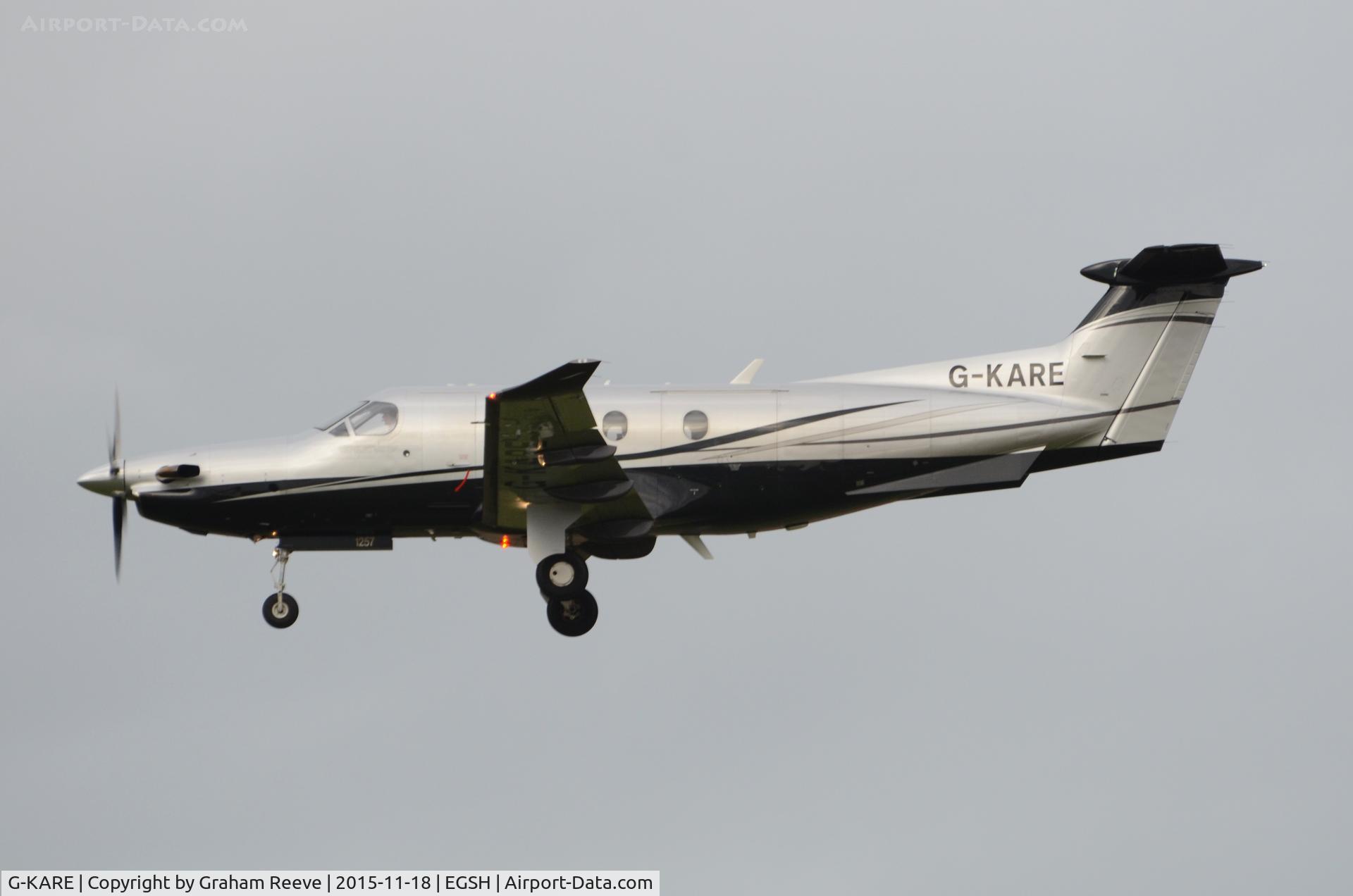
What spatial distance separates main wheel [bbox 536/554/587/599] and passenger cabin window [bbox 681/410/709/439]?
87.0 inches

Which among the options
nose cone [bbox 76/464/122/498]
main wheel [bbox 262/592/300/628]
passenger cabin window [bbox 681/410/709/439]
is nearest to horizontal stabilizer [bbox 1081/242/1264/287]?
passenger cabin window [bbox 681/410/709/439]

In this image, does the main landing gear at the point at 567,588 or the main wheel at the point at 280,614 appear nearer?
the main landing gear at the point at 567,588

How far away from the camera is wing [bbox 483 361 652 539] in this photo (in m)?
18.7

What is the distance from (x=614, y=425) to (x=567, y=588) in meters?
2.15

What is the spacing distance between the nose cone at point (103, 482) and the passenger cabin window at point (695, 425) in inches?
296

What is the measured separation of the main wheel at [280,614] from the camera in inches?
867

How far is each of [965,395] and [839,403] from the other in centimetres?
169

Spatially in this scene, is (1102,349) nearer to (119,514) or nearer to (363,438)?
(363,438)

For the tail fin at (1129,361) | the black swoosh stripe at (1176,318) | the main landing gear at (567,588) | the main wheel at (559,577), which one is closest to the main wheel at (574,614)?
the main landing gear at (567,588)

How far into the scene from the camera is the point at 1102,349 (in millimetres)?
21688

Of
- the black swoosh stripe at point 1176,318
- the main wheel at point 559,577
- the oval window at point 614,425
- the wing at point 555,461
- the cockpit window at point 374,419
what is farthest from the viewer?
the black swoosh stripe at point 1176,318

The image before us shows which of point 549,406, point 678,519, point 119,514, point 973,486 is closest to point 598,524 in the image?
point 678,519

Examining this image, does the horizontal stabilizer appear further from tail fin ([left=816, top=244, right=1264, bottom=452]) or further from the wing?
the wing

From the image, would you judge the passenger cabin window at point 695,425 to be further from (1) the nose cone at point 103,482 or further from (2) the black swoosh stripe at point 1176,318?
(1) the nose cone at point 103,482
